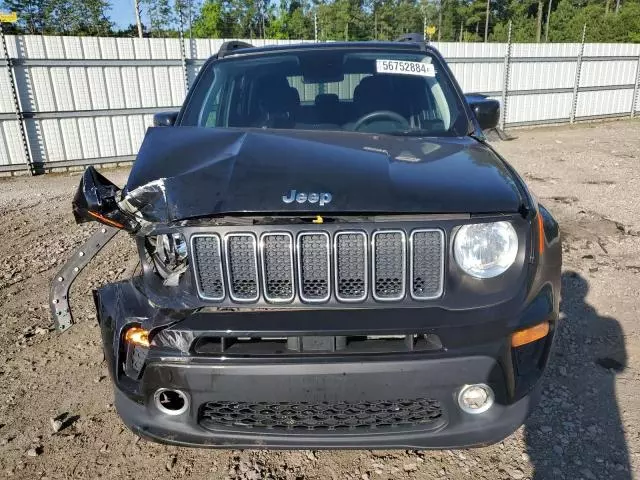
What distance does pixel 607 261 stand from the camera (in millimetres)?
4695

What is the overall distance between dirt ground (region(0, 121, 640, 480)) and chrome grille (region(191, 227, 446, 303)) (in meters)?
0.93

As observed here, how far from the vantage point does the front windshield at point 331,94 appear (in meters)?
3.02

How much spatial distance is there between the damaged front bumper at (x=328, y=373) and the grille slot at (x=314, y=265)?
7 cm

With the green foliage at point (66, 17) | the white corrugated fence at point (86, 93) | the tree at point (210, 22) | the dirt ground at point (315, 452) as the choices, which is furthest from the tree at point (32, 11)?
the dirt ground at point (315, 452)

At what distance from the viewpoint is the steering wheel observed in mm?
3001

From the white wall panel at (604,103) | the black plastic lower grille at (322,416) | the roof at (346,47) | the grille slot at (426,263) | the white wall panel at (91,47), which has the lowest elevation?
the white wall panel at (604,103)

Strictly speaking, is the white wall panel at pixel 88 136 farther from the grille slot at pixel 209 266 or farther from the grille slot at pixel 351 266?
the grille slot at pixel 351 266

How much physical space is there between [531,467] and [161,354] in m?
1.71

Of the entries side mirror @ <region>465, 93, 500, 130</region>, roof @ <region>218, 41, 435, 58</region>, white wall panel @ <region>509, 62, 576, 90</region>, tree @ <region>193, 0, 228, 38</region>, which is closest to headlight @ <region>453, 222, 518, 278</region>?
side mirror @ <region>465, 93, 500, 130</region>

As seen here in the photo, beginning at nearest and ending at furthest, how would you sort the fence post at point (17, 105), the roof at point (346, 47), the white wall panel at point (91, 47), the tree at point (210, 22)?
the roof at point (346, 47)
the fence post at point (17, 105)
the white wall panel at point (91, 47)
the tree at point (210, 22)

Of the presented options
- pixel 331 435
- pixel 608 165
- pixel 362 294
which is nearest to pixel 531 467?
pixel 331 435

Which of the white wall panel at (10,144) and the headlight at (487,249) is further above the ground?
the headlight at (487,249)

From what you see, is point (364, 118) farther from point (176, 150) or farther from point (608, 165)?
point (608, 165)

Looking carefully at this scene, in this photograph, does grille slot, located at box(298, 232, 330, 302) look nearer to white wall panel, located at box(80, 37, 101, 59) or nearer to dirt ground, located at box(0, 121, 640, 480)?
dirt ground, located at box(0, 121, 640, 480)
